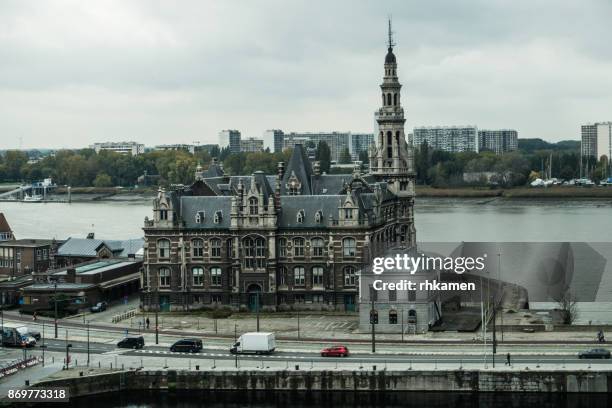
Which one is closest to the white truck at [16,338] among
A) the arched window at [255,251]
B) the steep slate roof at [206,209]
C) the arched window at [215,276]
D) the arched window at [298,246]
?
the arched window at [215,276]

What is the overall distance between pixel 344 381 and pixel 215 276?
23196 millimetres

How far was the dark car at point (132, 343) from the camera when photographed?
215 ft

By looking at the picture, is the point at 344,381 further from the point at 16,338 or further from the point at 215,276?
the point at 215,276

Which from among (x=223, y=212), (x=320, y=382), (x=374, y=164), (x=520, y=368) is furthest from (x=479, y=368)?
(x=374, y=164)

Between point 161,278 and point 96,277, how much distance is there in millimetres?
6062

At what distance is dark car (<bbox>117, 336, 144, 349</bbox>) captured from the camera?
65625 mm

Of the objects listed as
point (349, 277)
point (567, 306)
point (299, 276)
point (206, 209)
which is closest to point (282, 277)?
point (299, 276)

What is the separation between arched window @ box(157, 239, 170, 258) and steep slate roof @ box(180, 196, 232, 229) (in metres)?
1.79

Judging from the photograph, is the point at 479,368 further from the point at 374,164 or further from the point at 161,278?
the point at 374,164

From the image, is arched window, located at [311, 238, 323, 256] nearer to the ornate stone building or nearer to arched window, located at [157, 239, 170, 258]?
the ornate stone building

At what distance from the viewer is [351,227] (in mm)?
76438

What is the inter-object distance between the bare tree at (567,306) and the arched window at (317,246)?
1478cm

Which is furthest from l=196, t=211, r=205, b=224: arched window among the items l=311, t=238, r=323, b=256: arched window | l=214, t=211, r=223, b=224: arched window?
l=311, t=238, r=323, b=256: arched window

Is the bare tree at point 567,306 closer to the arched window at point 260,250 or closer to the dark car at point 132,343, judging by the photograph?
the arched window at point 260,250
